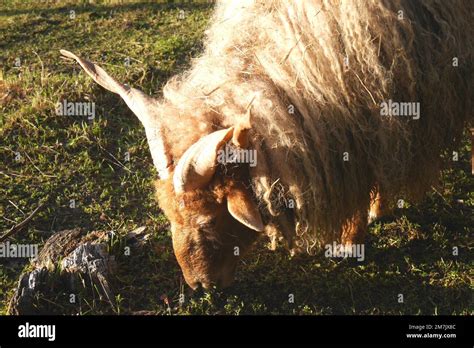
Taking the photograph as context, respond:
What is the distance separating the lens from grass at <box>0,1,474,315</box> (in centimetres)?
474

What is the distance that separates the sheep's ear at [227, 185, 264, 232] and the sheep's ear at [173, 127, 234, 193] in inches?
7.6

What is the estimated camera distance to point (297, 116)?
4.09 meters

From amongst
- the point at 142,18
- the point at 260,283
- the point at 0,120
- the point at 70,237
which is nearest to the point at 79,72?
the point at 0,120

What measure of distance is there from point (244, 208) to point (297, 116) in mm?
690

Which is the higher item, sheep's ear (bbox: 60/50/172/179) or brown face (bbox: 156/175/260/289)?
sheep's ear (bbox: 60/50/172/179)

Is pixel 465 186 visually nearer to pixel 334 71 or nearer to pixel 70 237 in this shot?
pixel 334 71

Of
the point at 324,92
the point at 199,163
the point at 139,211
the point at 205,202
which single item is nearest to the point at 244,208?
the point at 205,202

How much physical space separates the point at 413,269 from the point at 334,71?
179cm

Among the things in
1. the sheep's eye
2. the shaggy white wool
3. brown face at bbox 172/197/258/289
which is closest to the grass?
brown face at bbox 172/197/258/289

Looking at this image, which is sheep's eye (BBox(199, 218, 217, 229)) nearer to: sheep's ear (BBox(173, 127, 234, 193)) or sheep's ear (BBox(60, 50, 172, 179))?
sheep's ear (BBox(173, 127, 234, 193))

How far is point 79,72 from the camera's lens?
7.12m

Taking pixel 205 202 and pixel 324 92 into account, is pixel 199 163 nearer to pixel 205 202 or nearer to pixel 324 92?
pixel 205 202

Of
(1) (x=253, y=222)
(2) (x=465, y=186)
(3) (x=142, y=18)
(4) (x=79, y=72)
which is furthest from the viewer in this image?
(3) (x=142, y=18)

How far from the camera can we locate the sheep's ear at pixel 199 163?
3744 mm
